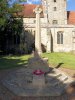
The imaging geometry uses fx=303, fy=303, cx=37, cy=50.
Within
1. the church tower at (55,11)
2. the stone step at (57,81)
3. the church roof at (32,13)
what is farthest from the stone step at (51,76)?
the church tower at (55,11)

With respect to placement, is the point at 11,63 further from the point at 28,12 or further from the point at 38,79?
the point at 28,12

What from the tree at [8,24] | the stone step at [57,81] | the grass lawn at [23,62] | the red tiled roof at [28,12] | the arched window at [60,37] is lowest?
the stone step at [57,81]

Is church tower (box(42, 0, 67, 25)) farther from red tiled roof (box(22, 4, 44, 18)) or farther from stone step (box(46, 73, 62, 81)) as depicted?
stone step (box(46, 73, 62, 81))

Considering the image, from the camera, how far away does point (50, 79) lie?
2139cm

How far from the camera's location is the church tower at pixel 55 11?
5897cm

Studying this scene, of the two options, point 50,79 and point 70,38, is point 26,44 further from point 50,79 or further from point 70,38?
point 50,79

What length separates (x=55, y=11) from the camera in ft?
195

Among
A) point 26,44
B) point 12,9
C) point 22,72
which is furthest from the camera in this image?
point 26,44

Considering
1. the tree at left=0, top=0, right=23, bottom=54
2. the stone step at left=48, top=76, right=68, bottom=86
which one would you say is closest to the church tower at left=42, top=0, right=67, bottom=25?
the tree at left=0, top=0, right=23, bottom=54

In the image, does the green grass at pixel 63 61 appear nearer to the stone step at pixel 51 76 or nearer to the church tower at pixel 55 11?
the stone step at pixel 51 76

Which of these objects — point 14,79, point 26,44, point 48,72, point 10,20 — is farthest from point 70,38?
point 14,79

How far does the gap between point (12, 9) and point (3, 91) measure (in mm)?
24483

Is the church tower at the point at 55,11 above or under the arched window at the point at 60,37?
above

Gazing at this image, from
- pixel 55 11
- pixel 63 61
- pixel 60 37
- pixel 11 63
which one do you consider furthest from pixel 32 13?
pixel 11 63
